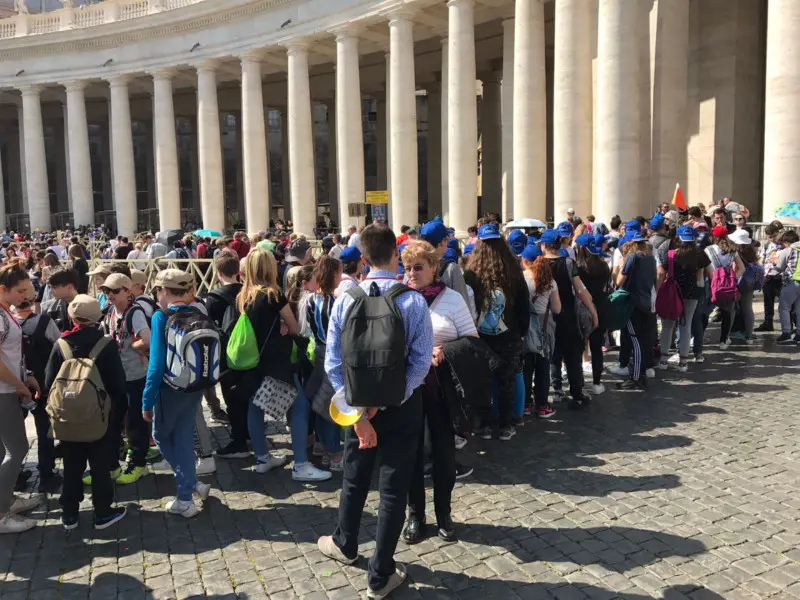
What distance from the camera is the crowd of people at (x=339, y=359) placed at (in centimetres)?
444

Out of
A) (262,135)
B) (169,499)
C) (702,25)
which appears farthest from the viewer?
(262,135)

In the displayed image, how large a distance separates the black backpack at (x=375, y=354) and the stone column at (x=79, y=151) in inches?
1532

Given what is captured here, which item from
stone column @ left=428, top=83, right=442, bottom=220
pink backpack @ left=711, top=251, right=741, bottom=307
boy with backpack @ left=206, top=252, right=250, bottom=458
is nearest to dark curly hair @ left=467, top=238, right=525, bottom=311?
boy with backpack @ left=206, top=252, right=250, bottom=458

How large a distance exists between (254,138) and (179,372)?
28.3 meters

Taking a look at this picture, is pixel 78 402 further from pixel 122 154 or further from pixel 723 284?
pixel 122 154

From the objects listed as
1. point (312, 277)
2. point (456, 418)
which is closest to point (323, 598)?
point (456, 418)

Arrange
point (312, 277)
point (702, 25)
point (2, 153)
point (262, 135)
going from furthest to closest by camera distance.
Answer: point (2, 153), point (262, 135), point (702, 25), point (312, 277)

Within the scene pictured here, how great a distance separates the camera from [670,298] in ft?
33.1

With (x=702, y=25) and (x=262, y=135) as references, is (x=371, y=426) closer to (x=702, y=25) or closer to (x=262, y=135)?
(x=702, y=25)

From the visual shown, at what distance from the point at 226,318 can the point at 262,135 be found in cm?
2706

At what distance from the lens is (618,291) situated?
9.10 m

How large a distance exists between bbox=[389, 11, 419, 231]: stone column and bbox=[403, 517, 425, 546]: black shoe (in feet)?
72.8

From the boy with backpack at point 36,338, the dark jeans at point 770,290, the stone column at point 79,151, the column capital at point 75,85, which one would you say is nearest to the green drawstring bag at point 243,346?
the boy with backpack at point 36,338

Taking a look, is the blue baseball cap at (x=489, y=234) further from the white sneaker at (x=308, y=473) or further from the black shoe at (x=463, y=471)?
the white sneaker at (x=308, y=473)
